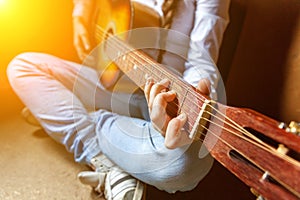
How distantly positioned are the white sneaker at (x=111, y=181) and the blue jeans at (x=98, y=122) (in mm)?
20

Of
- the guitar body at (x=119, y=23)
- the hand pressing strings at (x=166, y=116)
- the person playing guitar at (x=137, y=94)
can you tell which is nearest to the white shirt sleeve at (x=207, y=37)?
the person playing guitar at (x=137, y=94)

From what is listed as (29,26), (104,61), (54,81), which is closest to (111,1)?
(104,61)

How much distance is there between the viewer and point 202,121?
62cm

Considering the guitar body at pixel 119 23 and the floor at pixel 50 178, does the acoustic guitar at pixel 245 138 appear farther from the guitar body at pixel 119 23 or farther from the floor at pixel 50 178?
the floor at pixel 50 178

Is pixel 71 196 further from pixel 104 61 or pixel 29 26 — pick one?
pixel 29 26

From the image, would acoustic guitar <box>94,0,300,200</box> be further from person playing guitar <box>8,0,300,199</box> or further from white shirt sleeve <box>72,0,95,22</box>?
white shirt sleeve <box>72,0,95,22</box>

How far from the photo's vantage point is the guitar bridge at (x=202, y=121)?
610 millimetres

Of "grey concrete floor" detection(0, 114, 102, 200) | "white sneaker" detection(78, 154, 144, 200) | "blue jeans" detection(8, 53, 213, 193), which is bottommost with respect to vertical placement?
"grey concrete floor" detection(0, 114, 102, 200)

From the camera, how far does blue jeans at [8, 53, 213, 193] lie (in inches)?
31.8

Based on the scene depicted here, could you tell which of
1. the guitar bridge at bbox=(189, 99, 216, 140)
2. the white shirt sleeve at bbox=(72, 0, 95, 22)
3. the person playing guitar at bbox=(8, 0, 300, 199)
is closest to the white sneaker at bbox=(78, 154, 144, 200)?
the person playing guitar at bbox=(8, 0, 300, 199)

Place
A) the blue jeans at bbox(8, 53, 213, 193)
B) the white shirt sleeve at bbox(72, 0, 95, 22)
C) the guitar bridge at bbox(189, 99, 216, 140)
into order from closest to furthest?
the guitar bridge at bbox(189, 99, 216, 140)
the blue jeans at bbox(8, 53, 213, 193)
the white shirt sleeve at bbox(72, 0, 95, 22)

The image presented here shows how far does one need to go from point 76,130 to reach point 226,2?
490mm

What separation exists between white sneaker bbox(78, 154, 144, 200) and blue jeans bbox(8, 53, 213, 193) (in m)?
0.02

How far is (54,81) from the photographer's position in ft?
3.49
